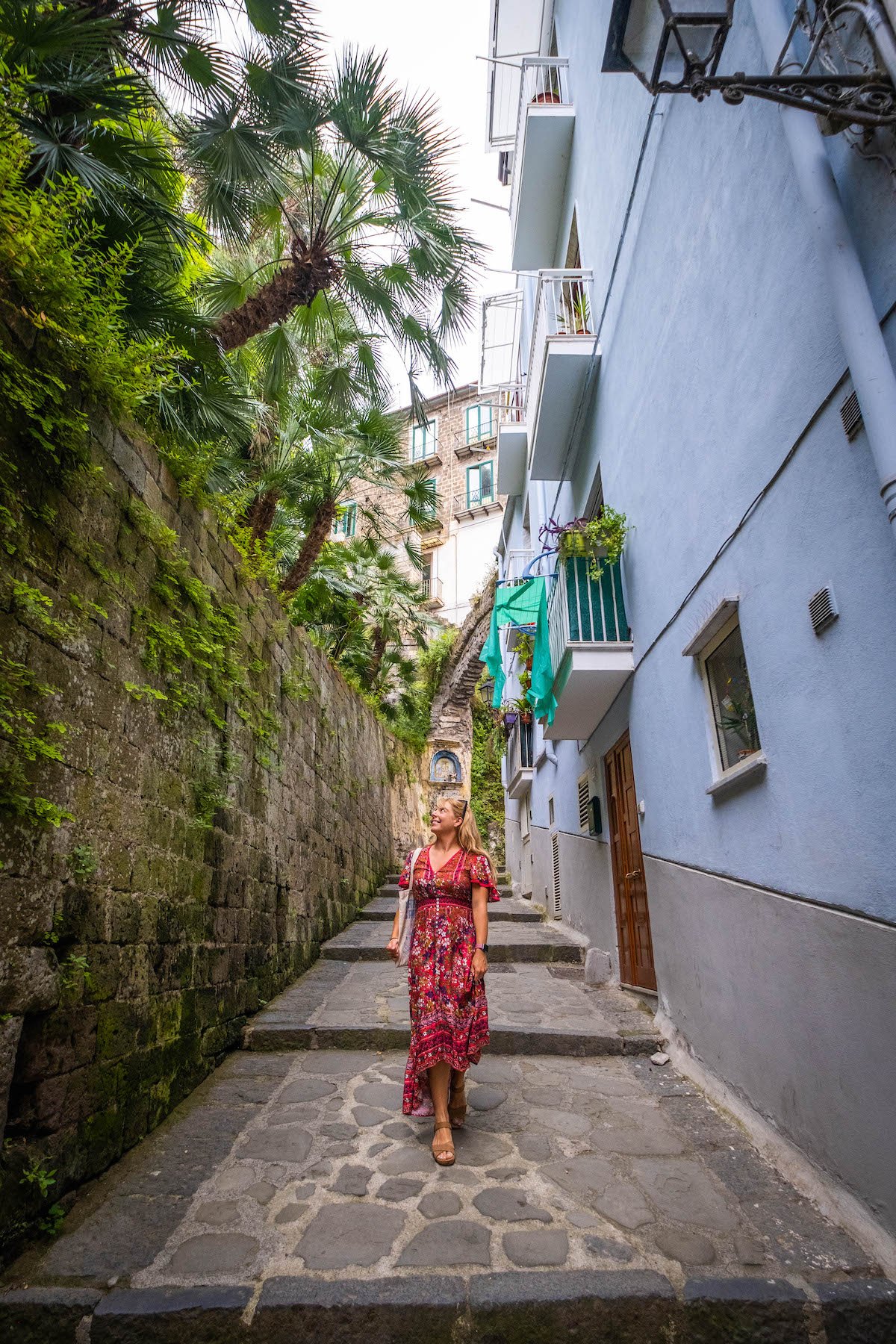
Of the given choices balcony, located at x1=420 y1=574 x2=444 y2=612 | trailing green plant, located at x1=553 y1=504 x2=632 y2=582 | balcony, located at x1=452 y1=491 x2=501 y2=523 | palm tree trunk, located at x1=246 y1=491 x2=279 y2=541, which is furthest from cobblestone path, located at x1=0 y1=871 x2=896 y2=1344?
balcony, located at x1=452 y1=491 x2=501 y2=523

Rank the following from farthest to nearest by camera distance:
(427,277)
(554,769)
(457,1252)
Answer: (554,769), (427,277), (457,1252)

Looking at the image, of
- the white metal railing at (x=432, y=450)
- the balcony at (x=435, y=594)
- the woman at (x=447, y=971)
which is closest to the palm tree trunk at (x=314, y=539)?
the woman at (x=447, y=971)

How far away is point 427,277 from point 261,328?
1931 millimetres

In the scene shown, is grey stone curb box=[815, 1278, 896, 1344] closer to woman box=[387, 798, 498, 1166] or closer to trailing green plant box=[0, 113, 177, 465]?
woman box=[387, 798, 498, 1166]

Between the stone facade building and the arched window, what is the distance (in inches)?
231

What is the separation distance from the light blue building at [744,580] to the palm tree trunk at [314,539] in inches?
111

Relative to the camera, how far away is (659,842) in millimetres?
4695

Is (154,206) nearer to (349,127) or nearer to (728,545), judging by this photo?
(349,127)

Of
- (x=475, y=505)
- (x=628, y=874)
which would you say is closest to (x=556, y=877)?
(x=628, y=874)

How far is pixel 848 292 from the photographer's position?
92.4 inches

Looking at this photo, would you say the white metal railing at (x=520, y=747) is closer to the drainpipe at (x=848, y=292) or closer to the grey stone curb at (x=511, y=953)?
the grey stone curb at (x=511, y=953)

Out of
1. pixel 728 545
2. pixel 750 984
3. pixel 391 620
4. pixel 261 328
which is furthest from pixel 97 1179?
pixel 391 620

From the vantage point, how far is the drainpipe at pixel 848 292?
2178mm

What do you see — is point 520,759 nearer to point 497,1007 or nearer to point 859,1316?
point 497,1007
